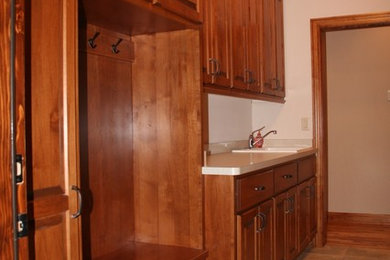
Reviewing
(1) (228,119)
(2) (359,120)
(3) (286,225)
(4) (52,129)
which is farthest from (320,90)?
(4) (52,129)

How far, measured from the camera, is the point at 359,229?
481 centimetres

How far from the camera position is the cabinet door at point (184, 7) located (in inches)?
80.3

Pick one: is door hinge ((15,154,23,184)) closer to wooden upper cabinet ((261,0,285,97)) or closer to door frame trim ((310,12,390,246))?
wooden upper cabinet ((261,0,285,97))

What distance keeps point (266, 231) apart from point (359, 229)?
247 centimetres

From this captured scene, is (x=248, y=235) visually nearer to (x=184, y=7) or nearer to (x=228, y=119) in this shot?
(x=184, y=7)

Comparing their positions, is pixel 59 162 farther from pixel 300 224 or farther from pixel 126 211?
pixel 300 224

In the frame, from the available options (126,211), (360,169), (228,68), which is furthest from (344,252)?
(126,211)

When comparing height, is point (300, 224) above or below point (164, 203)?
below

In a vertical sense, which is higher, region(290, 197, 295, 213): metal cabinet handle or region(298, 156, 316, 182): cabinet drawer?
region(298, 156, 316, 182): cabinet drawer

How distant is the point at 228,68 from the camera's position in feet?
9.43

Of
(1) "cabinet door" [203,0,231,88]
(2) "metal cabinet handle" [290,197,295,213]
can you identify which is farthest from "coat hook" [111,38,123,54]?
(2) "metal cabinet handle" [290,197,295,213]

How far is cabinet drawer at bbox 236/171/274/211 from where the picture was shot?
2348mm

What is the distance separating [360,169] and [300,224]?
1958 millimetres

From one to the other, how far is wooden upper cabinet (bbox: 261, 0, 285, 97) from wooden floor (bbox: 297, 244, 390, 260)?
1.34 metres
